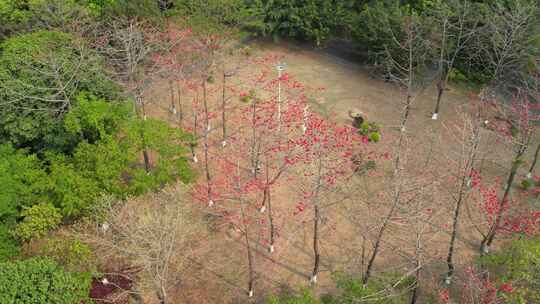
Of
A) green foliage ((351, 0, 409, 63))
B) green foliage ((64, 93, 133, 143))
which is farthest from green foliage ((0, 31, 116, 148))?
green foliage ((351, 0, 409, 63))

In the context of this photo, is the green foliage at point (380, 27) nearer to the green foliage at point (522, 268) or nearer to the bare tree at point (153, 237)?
the green foliage at point (522, 268)

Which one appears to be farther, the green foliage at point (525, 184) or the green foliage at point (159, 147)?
the green foliage at point (525, 184)

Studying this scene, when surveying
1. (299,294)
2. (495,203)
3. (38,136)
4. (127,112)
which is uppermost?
(127,112)

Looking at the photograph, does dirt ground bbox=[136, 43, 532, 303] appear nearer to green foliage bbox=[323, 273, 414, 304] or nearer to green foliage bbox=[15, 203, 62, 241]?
green foliage bbox=[323, 273, 414, 304]

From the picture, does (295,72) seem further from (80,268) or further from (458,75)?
(80,268)

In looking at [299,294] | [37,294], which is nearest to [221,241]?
[299,294]

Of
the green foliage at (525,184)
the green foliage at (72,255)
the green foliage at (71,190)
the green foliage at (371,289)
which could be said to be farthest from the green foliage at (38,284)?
the green foliage at (525,184)
